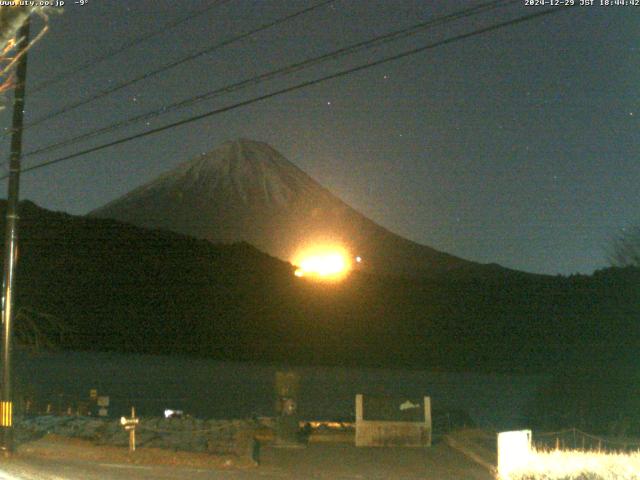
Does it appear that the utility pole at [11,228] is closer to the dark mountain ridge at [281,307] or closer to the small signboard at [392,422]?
the small signboard at [392,422]

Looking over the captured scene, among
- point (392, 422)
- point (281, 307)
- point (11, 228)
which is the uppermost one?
point (11, 228)

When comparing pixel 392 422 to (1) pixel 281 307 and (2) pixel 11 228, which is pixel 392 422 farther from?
(1) pixel 281 307

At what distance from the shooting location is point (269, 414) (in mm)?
36781

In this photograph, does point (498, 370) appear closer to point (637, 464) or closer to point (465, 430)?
point (465, 430)

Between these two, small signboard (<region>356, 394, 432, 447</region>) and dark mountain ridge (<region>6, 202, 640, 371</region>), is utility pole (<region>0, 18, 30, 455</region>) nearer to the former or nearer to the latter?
small signboard (<region>356, 394, 432, 447</region>)

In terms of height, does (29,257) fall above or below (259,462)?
above

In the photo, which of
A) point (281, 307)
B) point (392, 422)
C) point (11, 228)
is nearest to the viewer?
point (11, 228)

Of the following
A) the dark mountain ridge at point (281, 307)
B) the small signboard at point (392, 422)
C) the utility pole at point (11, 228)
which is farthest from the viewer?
the dark mountain ridge at point (281, 307)

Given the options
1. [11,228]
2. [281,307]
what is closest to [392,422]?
[11,228]

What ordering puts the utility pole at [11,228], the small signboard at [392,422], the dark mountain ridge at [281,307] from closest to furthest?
the utility pole at [11,228]
the small signboard at [392,422]
the dark mountain ridge at [281,307]

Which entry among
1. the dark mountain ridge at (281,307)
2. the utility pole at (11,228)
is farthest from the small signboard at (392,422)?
the dark mountain ridge at (281,307)

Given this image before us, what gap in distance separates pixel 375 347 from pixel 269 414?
20.1 m

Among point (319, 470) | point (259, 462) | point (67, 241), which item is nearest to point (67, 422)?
point (259, 462)

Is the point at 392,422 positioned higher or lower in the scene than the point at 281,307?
lower
